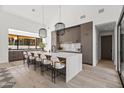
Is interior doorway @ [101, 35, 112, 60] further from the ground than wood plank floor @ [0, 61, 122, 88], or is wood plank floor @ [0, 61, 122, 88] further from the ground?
interior doorway @ [101, 35, 112, 60]

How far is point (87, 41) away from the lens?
468 centimetres

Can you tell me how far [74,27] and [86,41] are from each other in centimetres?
146

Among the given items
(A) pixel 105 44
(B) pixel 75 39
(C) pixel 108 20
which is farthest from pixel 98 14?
(A) pixel 105 44

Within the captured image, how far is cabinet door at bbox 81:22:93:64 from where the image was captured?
4539 mm

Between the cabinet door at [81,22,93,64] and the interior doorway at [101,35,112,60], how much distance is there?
9.24ft

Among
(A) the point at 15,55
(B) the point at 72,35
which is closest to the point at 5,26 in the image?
(A) the point at 15,55

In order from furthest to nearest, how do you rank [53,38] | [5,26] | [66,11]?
[53,38]
[66,11]
[5,26]

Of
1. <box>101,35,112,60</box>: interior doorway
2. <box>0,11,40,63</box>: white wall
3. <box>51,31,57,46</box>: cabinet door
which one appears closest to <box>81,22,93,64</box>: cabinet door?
<box>51,31,57,46</box>: cabinet door

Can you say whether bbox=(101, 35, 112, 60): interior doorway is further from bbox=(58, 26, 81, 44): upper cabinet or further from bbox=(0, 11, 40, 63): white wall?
bbox=(0, 11, 40, 63): white wall

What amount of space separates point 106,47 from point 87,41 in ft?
9.57

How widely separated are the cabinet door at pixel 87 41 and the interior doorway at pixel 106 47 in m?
2.82

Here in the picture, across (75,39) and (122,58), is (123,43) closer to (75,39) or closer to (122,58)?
(122,58)

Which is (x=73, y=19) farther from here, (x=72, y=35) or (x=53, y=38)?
(x=53, y=38)

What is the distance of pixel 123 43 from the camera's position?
290 centimetres
